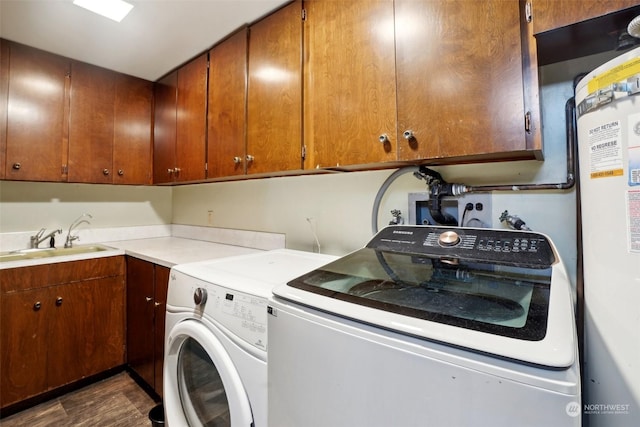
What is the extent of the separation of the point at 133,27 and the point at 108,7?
0.51 ft

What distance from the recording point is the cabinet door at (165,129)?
2186 millimetres

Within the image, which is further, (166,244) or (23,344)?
(166,244)

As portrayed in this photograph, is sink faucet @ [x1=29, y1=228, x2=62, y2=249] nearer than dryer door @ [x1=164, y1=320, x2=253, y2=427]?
No

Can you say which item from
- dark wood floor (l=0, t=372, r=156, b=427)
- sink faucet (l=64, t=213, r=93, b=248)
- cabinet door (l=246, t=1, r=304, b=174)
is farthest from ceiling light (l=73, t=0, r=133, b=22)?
dark wood floor (l=0, t=372, r=156, b=427)

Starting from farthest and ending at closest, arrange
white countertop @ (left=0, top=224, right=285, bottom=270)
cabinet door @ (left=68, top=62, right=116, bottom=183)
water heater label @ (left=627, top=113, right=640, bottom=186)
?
cabinet door @ (left=68, top=62, right=116, bottom=183)
white countertop @ (left=0, top=224, right=285, bottom=270)
water heater label @ (left=627, top=113, right=640, bottom=186)

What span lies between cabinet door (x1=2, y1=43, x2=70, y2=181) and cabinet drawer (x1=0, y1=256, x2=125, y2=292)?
0.62 m

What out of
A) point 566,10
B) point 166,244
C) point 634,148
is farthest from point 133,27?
point 634,148

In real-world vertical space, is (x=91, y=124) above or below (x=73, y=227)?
above

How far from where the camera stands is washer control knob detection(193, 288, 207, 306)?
1.09 m

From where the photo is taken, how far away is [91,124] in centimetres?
214

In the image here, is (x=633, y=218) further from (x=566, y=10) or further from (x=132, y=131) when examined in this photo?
(x=132, y=131)

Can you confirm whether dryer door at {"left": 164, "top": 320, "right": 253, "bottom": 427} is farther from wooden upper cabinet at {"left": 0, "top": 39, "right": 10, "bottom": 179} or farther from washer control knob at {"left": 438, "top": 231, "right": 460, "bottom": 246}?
wooden upper cabinet at {"left": 0, "top": 39, "right": 10, "bottom": 179}

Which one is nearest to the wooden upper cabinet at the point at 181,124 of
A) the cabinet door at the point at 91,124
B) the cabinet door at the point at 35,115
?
the cabinet door at the point at 91,124
